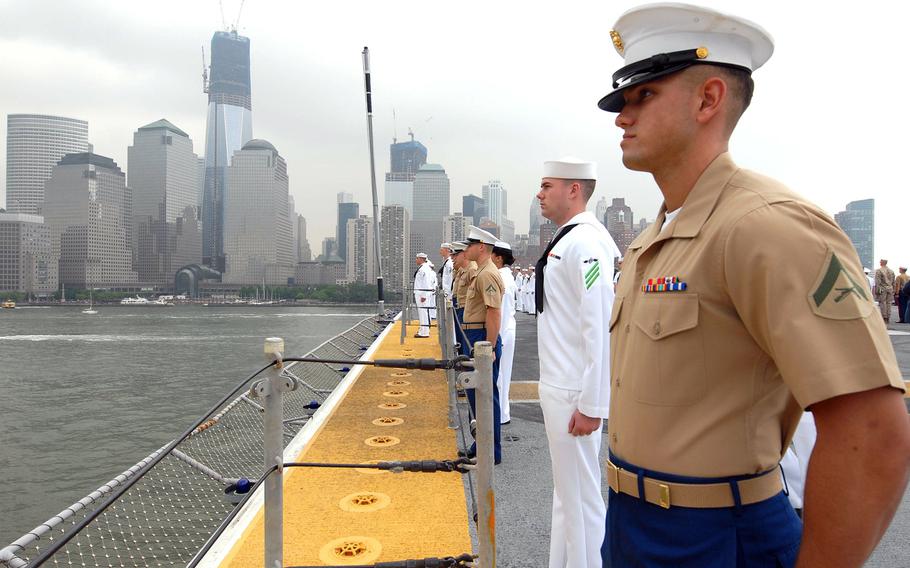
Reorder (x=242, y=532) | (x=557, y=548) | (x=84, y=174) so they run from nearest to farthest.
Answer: (x=557, y=548) → (x=242, y=532) → (x=84, y=174)

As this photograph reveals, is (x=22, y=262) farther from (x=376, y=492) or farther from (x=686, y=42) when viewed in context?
(x=686, y=42)

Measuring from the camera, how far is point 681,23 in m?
1.36

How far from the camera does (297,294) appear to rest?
11606 centimetres

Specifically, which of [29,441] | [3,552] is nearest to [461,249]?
[3,552]

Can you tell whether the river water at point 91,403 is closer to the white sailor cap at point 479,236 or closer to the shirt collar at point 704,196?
the white sailor cap at point 479,236

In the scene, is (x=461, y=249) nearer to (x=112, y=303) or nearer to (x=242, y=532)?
(x=242, y=532)

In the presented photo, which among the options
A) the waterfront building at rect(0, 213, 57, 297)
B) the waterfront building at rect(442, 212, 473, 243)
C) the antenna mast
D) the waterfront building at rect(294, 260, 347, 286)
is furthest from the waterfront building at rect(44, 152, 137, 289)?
the antenna mast

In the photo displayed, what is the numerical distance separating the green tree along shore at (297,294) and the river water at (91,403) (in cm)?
5713

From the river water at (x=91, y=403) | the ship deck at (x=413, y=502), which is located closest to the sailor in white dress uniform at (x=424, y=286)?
the river water at (x=91, y=403)

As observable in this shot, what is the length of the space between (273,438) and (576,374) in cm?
137

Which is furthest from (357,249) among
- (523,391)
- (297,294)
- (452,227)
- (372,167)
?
(523,391)

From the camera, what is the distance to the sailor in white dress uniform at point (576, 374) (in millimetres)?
2615

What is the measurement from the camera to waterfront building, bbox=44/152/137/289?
129000mm

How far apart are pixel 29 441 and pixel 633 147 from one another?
65.4ft
